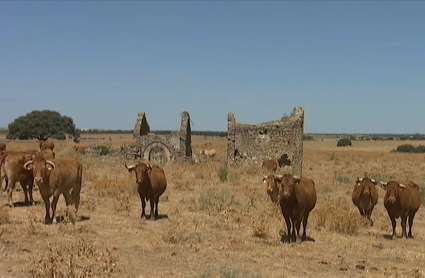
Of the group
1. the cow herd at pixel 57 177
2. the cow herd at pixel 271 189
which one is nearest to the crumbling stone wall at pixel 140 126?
the cow herd at pixel 57 177

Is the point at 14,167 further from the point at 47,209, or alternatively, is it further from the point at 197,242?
the point at 197,242

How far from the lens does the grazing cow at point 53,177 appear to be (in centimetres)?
1159

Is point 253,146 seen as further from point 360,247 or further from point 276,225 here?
point 360,247

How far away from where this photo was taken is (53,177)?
1195 cm

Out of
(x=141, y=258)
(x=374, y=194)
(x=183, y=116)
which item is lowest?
(x=141, y=258)

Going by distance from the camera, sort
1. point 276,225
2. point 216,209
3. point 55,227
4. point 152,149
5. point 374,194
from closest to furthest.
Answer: point 55,227 < point 276,225 < point 374,194 < point 216,209 < point 152,149

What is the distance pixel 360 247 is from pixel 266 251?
225 cm

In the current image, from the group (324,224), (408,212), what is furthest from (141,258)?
(408,212)

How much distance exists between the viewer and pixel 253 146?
29.2 meters

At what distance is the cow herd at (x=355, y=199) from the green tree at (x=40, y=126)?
6865 centimetres

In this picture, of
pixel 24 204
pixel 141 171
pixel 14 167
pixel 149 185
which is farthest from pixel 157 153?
pixel 141 171

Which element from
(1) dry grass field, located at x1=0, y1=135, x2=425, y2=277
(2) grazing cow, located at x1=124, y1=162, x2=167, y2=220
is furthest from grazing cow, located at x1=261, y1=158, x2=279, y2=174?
(2) grazing cow, located at x1=124, y1=162, x2=167, y2=220

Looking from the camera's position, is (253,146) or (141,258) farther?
(253,146)

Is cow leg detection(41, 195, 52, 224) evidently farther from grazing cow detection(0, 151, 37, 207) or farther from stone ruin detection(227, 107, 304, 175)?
stone ruin detection(227, 107, 304, 175)
